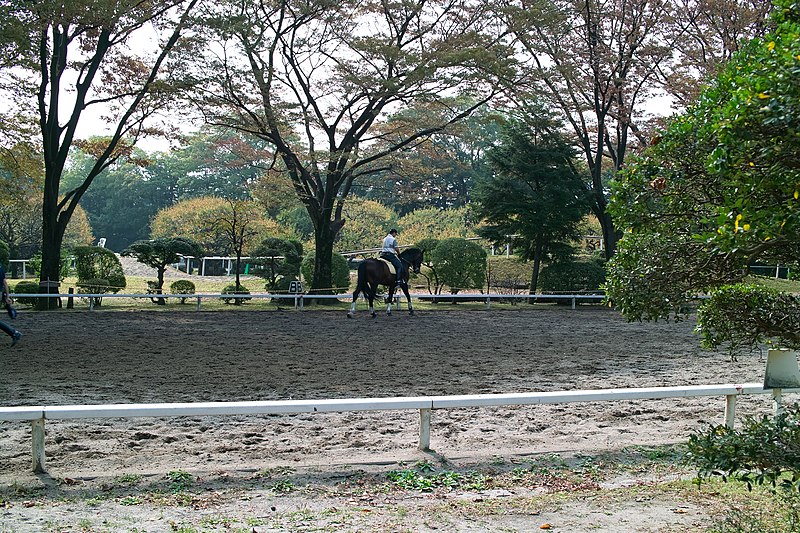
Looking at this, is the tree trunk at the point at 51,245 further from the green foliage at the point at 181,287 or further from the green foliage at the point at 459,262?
the green foliage at the point at 459,262

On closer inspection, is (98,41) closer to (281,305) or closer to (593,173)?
(281,305)

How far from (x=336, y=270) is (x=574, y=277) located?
810 cm

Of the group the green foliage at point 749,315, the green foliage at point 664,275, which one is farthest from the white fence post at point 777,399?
the green foliage at point 664,275

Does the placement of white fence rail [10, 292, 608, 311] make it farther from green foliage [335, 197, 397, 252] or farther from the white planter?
the white planter

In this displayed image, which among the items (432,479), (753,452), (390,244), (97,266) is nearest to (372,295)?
(390,244)

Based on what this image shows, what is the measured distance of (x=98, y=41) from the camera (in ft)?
67.8

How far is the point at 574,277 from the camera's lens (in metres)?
25.0

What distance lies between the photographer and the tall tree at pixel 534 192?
25.0 m

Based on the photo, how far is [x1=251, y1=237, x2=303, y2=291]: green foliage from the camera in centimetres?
2245

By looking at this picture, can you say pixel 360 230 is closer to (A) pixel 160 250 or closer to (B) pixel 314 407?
(A) pixel 160 250

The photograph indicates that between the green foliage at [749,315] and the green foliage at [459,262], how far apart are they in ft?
66.2

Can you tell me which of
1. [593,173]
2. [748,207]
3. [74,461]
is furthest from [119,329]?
[593,173]

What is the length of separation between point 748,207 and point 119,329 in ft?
45.5

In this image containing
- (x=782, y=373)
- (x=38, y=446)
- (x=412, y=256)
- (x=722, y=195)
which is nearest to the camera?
(x=722, y=195)
